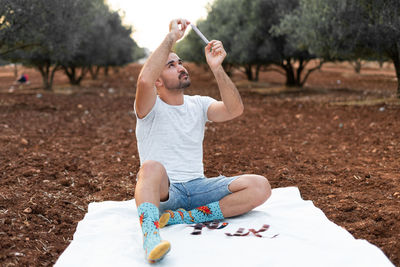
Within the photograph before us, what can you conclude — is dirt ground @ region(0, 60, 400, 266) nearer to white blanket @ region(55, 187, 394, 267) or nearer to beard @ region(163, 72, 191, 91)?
white blanket @ region(55, 187, 394, 267)

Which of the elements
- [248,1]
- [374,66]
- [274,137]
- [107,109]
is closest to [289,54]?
[248,1]

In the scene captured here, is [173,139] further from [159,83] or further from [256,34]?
[256,34]

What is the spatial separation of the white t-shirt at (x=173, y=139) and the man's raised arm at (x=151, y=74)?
12cm

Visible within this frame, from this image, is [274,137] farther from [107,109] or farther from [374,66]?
[374,66]

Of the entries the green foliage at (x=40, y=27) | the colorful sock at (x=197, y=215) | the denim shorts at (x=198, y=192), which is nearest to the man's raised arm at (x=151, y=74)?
the denim shorts at (x=198, y=192)

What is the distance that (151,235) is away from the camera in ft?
9.81

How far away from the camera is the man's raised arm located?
330cm

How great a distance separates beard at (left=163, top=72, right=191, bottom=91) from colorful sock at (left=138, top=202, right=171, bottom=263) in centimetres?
101

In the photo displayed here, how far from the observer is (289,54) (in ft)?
58.4

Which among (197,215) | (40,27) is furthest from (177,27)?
(40,27)

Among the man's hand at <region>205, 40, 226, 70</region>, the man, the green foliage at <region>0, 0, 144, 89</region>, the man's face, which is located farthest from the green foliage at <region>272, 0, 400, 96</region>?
the man's face

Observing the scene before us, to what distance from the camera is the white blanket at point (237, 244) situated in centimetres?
290

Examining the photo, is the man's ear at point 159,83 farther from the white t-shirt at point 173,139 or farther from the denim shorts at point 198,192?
the denim shorts at point 198,192

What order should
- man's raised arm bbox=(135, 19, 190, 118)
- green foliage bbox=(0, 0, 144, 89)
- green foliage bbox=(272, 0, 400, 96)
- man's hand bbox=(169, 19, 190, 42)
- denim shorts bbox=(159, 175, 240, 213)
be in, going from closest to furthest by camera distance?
man's raised arm bbox=(135, 19, 190, 118) → man's hand bbox=(169, 19, 190, 42) → denim shorts bbox=(159, 175, 240, 213) → green foliage bbox=(272, 0, 400, 96) → green foliage bbox=(0, 0, 144, 89)
